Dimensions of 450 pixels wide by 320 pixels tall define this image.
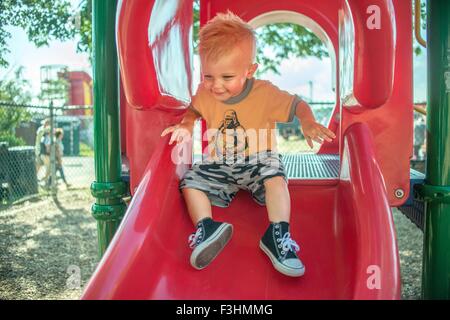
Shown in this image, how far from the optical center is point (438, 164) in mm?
2236

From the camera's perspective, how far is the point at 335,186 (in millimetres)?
→ 2137

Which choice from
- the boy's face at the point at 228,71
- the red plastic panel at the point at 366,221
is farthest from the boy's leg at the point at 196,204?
the red plastic panel at the point at 366,221

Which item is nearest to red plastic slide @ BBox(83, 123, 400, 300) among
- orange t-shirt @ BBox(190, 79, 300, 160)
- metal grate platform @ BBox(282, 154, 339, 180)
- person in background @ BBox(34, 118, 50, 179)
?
metal grate platform @ BBox(282, 154, 339, 180)

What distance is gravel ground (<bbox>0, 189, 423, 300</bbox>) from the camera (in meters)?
3.40

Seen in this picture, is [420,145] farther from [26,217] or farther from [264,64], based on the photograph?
[26,217]

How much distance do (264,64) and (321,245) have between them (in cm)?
471

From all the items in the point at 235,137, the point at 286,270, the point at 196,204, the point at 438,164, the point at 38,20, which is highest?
the point at 38,20

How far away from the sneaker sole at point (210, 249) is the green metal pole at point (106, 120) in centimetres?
95

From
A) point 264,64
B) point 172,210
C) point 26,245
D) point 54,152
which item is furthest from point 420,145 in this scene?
point 172,210

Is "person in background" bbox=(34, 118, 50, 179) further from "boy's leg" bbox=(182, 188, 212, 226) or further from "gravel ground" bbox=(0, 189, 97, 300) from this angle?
"boy's leg" bbox=(182, 188, 212, 226)

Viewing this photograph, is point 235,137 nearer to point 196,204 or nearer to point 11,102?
point 196,204

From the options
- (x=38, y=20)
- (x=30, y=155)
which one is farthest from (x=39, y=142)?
(x=38, y=20)

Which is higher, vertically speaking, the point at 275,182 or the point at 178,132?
the point at 178,132

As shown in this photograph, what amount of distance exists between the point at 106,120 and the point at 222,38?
3.24 feet
